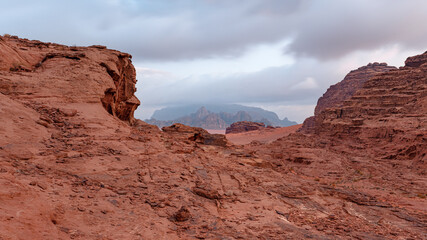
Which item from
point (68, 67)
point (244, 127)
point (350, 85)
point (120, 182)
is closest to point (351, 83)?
point (350, 85)

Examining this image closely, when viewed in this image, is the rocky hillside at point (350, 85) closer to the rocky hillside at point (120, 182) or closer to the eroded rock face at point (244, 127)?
the eroded rock face at point (244, 127)

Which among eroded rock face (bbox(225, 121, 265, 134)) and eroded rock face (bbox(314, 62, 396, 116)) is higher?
eroded rock face (bbox(314, 62, 396, 116))

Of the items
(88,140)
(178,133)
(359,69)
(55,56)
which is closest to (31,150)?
(88,140)

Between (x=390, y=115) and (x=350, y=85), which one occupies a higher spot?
(x=350, y=85)

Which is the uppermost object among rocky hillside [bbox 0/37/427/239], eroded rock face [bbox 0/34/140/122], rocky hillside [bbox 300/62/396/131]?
rocky hillside [bbox 300/62/396/131]

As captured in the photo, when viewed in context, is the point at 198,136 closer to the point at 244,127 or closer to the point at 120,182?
the point at 120,182

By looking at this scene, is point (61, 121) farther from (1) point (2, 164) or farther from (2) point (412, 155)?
(2) point (412, 155)

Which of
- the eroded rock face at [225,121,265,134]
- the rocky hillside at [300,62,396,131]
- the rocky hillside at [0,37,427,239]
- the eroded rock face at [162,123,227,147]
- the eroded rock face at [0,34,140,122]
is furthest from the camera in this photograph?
the eroded rock face at [225,121,265,134]

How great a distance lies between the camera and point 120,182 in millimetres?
5105

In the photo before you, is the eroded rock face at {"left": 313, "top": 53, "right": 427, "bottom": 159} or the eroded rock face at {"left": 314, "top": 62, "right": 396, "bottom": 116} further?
the eroded rock face at {"left": 314, "top": 62, "right": 396, "bottom": 116}

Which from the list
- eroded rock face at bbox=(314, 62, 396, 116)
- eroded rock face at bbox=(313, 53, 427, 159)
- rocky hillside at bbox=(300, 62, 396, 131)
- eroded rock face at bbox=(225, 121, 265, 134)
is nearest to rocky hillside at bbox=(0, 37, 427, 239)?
eroded rock face at bbox=(313, 53, 427, 159)

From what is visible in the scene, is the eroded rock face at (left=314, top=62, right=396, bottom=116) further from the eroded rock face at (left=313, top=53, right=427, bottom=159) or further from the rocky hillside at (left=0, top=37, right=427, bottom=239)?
the rocky hillside at (left=0, top=37, right=427, bottom=239)

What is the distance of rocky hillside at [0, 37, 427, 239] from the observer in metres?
3.67

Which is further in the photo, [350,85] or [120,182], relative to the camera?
[350,85]
